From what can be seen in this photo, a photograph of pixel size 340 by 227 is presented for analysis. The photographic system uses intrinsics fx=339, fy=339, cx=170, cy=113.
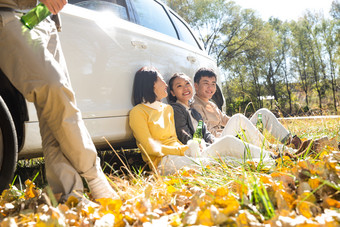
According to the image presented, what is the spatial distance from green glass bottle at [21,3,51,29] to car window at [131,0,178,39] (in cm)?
152

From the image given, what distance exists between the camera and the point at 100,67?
8.59 feet

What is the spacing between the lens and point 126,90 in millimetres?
2871

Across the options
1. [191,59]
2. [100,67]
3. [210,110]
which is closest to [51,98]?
[100,67]

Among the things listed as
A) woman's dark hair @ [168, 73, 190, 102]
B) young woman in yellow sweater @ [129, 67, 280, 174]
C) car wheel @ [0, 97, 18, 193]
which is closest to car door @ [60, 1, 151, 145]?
young woman in yellow sweater @ [129, 67, 280, 174]

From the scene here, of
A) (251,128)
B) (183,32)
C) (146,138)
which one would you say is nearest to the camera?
(146,138)

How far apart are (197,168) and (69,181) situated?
3.32 ft

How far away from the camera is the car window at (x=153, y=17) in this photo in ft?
11.1

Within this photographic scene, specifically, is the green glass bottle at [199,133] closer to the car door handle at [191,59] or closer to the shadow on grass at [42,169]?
the shadow on grass at [42,169]

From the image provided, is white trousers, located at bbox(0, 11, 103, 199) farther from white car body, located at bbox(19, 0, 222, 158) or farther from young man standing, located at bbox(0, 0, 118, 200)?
white car body, located at bbox(19, 0, 222, 158)

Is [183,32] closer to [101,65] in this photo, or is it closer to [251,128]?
[251,128]

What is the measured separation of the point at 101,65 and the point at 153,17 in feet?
4.17

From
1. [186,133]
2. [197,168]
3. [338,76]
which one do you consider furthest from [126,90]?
[338,76]

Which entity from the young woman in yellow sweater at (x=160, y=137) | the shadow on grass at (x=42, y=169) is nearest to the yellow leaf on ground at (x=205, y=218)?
the young woman in yellow sweater at (x=160, y=137)

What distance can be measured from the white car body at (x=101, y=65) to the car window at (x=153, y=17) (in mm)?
206
